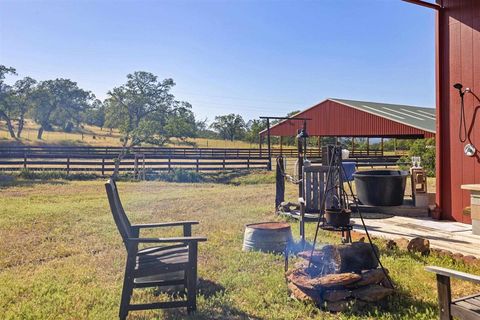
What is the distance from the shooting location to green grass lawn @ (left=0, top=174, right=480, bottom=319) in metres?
2.61

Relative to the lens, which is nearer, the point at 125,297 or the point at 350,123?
the point at 125,297

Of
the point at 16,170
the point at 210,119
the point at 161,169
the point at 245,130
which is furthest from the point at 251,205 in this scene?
the point at 210,119

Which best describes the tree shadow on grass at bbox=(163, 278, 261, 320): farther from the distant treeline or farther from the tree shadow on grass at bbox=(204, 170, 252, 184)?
the distant treeline

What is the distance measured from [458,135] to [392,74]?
12.6 m

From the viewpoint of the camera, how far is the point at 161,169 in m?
15.2

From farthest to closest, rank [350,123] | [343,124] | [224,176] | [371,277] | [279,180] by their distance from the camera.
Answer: [343,124], [350,123], [224,176], [279,180], [371,277]

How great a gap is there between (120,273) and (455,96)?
4.72 metres

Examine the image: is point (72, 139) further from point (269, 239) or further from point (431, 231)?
point (431, 231)

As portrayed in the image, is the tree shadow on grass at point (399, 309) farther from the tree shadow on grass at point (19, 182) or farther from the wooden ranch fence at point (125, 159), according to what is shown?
the wooden ranch fence at point (125, 159)

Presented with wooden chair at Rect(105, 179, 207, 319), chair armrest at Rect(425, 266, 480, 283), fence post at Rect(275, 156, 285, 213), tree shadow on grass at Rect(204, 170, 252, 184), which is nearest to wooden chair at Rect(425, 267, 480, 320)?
chair armrest at Rect(425, 266, 480, 283)

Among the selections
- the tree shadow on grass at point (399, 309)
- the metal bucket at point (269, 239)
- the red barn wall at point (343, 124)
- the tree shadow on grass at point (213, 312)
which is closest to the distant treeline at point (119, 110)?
the red barn wall at point (343, 124)

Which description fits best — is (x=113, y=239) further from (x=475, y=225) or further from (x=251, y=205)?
(x=475, y=225)

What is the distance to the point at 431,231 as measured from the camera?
4520 mm

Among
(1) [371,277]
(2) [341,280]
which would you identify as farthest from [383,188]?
(2) [341,280]
